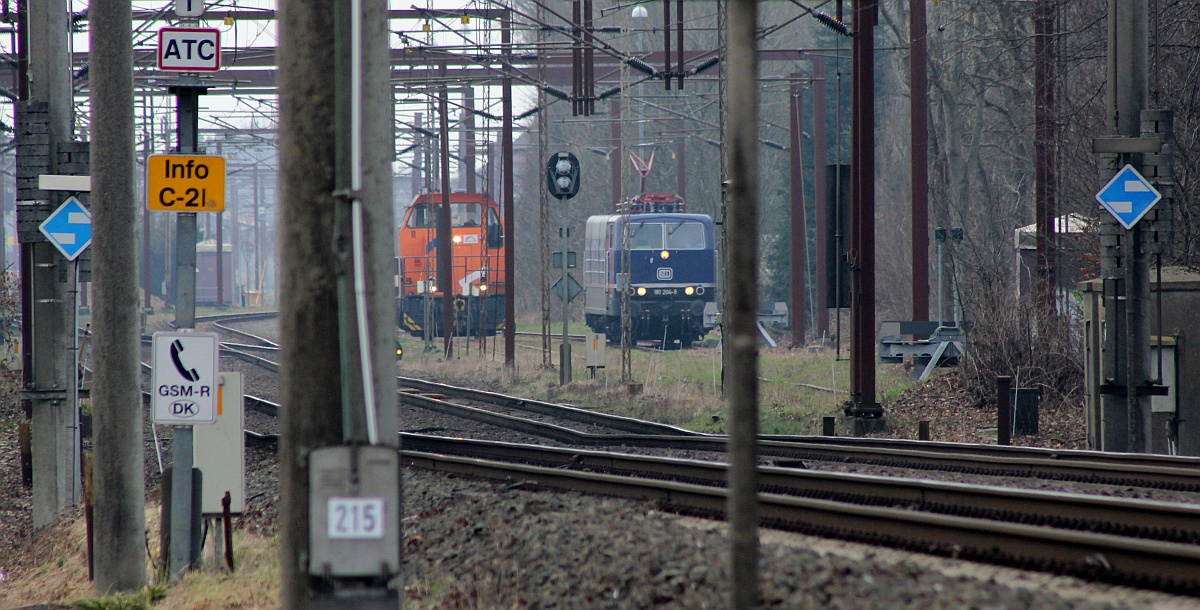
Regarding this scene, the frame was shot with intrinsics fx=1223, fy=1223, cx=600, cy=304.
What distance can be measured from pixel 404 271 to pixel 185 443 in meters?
28.6

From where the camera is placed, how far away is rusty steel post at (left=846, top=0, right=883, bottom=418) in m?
15.0

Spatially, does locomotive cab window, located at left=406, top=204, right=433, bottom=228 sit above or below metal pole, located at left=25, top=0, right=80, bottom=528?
above

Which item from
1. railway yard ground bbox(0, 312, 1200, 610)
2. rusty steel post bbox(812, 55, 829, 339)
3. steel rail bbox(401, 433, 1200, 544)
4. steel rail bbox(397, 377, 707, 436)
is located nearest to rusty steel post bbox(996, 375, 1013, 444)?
railway yard ground bbox(0, 312, 1200, 610)

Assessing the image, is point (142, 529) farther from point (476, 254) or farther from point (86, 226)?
point (476, 254)

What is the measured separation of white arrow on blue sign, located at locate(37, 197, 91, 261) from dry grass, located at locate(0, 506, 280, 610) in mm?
2598

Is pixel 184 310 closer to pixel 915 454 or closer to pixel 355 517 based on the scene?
pixel 355 517

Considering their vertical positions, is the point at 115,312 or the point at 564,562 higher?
the point at 115,312

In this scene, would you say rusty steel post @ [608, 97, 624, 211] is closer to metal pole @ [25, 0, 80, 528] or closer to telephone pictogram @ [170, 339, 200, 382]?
metal pole @ [25, 0, 80, 528]

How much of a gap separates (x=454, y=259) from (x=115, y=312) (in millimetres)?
27875

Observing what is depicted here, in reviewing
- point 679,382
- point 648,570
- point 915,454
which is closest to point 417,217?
point 679,382

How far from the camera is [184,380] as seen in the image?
7902 millimetres

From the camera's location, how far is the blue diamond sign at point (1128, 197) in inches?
475

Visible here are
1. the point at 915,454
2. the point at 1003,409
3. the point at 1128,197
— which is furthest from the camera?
the point at 1003,409

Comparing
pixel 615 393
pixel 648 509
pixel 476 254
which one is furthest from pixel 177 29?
pixel 476 254
